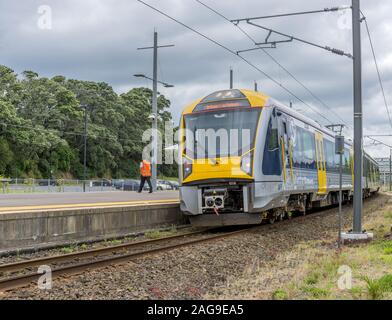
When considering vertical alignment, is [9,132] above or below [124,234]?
above

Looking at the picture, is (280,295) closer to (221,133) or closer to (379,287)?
(379,287)

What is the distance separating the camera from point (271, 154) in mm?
14156

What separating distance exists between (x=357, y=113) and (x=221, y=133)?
3355 millimetres

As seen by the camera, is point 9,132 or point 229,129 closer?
point 229,129

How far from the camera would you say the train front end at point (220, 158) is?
13680mm

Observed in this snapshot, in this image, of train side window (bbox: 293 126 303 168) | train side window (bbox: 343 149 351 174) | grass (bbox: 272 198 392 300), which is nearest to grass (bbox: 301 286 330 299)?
grass (bbox: 272 198 392 300)

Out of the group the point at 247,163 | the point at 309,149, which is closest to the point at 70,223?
the point at 247,163

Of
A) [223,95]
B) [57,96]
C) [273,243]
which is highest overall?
[57,96]

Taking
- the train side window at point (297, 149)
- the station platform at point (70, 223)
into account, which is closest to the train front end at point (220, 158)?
the station platform at point (70, 223)

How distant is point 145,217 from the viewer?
1527 centimetres

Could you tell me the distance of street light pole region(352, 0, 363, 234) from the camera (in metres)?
12.9

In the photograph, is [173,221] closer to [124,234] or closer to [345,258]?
[124,234]

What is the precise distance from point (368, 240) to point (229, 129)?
4300 millimetres
